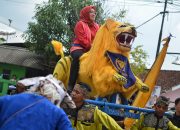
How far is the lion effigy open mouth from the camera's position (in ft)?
21.8

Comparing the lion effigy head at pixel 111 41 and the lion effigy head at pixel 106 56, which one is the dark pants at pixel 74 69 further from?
the lion effigy head at pixel 111 41

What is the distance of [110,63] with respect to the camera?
6730mm

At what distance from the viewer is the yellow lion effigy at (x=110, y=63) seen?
6602 mm

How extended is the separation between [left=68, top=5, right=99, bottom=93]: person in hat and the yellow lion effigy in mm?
134

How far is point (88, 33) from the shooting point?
7.06m

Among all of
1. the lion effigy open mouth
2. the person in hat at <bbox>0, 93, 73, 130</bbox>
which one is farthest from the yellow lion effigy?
the person in hat at <bbox>0, 93, 73, 130</bbox>

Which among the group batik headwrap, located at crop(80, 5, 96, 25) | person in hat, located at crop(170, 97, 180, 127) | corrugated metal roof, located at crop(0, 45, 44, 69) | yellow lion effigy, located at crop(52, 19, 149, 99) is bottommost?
corrugated metal roof, located at crop(0, 45, 44, 69)

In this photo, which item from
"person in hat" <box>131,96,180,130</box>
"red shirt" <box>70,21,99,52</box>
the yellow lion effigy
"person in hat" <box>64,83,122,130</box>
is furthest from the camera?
"red shirt" <box>70,21,99,52</box>

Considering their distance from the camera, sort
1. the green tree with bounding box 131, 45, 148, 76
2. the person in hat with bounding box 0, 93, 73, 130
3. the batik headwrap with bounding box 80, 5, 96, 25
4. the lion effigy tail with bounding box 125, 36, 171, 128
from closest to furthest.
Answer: the person in hat with bounding box 0, 93, 73, 130
the lion effigy tail with bounding box 125, 36, 171, 128
the batik headwrap with bounding box 80, 5, 96, 25
the green tree with bounding box 131, 45, 148, 76

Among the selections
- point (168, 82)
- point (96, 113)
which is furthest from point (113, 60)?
point (168, 82)

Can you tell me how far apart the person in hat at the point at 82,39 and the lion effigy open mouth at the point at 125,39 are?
58cm

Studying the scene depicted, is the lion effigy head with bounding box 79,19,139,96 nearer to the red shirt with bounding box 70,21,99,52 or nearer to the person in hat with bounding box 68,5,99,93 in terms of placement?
the person in hat with bounding box 68,5,99,93

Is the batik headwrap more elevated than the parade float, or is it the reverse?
the batik headwrap

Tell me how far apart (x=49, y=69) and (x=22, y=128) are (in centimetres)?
2106
